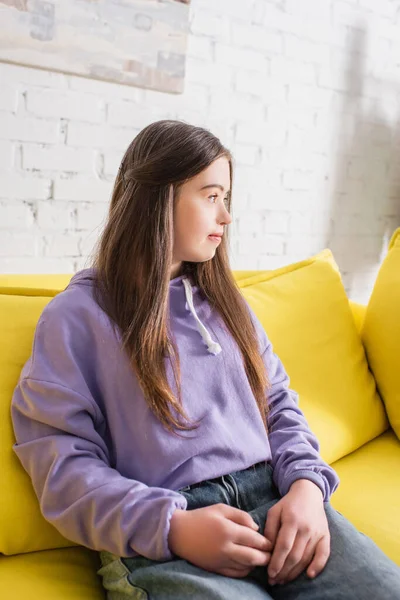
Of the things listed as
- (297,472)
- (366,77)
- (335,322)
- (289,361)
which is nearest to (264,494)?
(297,472)

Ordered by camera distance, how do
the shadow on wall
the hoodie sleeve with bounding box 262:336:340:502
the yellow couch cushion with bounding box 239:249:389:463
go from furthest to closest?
the shadow on wall
the yellow couch cushion with bounding box 239:249:389:463
the hoodie sleeve with bounding box 262:336:340:502

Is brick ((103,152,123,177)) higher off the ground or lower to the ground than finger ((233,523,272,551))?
higher

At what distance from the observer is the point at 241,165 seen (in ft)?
6.82

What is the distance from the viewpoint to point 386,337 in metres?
1.61

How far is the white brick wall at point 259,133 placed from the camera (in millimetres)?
1648

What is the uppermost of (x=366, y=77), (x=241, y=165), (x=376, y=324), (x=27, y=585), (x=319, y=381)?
(x=366, y=77)

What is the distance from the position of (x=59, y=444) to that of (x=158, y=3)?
4.12 ft

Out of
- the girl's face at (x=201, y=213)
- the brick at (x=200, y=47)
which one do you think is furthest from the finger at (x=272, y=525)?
the brick at (x=200, y=47)

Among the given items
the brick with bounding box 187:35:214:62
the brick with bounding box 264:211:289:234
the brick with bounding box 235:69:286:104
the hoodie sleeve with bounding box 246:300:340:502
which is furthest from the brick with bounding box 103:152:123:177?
the hoodie sleeve with bounding box 246:300:340:502

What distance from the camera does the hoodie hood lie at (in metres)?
1.12

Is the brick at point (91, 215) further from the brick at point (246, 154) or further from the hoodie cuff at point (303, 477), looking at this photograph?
the hoodie cuff at point (303, 477)

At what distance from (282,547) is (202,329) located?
37 cm

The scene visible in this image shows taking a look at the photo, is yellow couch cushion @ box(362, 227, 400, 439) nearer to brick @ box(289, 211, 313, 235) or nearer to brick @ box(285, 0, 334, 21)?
brick @ box(289, 211, 313, 235)

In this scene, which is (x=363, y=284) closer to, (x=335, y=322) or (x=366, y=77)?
(x=366, y=77)
